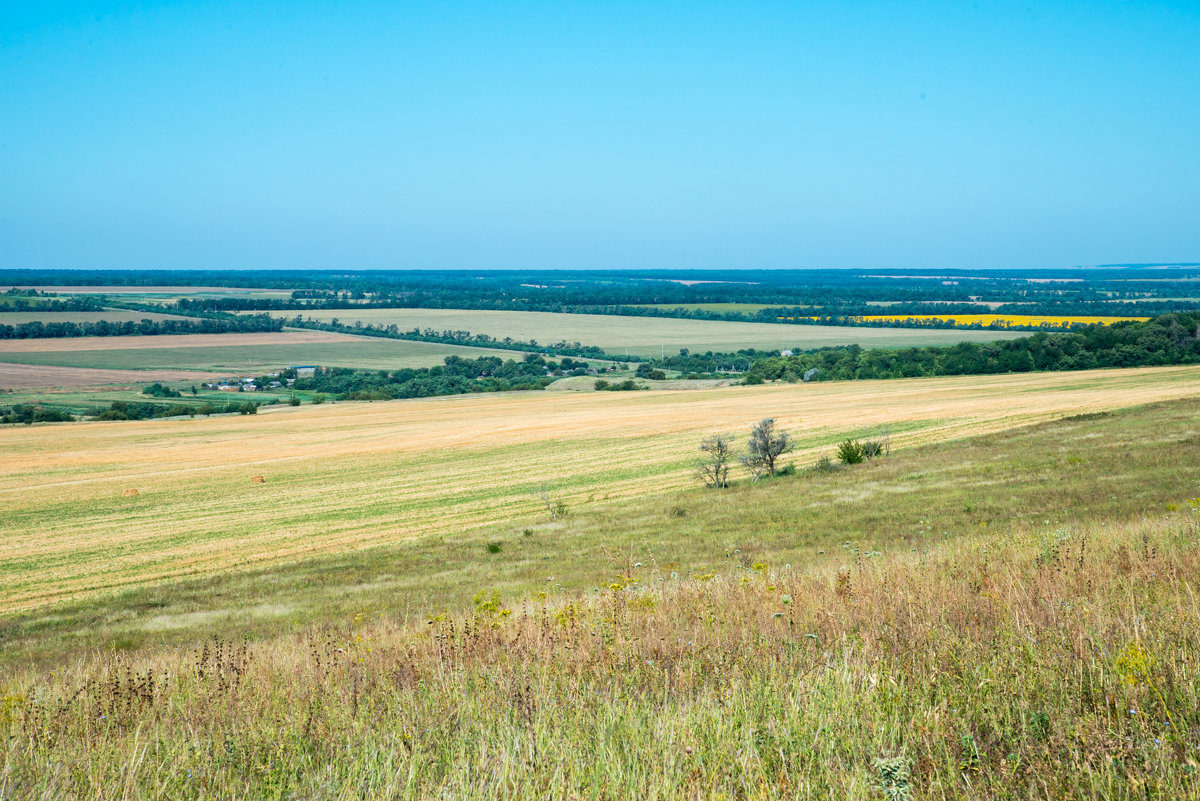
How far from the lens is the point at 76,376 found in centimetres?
8800

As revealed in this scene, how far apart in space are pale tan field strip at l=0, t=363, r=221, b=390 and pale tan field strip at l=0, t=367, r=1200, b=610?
79.7 feet

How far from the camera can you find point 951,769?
9.40ft

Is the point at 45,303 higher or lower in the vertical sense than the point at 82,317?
higher

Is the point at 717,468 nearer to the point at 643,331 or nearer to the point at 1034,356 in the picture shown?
the point at 1034,356

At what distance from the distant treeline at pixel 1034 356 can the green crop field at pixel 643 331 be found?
2335cm

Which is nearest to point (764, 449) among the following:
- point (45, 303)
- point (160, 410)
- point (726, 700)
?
point (726, 700)

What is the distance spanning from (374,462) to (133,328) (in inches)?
4076

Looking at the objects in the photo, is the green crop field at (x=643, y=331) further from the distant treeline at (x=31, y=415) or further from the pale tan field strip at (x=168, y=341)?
the distant treeline at (x=31, y=415)

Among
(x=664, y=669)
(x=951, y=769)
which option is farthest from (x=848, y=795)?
(x=664, y=669)

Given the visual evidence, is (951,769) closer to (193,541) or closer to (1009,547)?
(1009,547)

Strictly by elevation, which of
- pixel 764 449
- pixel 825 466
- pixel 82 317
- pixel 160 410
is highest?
pixel 82 317

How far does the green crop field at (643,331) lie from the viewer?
11550 centimetres

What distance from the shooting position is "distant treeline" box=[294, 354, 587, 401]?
86.6m

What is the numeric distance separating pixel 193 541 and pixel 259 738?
25917 mm
